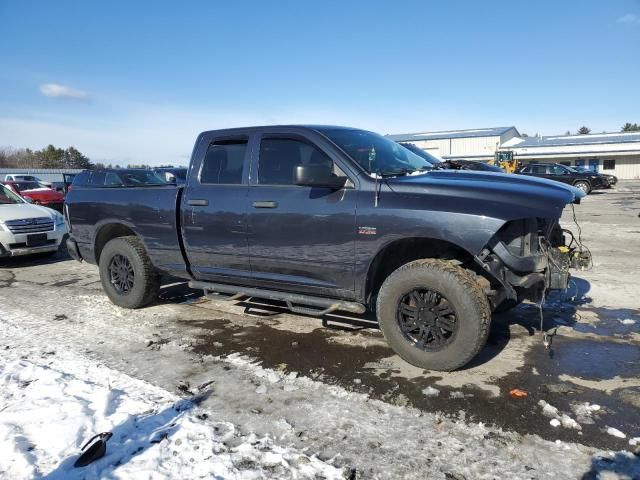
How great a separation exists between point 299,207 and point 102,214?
2.92 metres

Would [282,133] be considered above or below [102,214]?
above

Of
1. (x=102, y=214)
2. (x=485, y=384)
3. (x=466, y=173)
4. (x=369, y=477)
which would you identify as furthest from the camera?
(x=102, y=214)

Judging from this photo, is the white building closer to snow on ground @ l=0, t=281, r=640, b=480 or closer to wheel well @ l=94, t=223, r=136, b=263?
wheel well @ l=94, t=223, r=136, b=263

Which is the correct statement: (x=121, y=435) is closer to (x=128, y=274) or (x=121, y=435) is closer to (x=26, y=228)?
(x=128, y=274)

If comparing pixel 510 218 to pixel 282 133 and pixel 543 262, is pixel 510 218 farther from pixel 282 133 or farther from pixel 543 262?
pixel 282 133

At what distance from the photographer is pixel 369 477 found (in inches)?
96.5

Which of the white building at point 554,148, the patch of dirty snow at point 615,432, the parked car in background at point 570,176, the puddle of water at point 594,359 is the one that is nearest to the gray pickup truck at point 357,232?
the puddle of water at point 594,359

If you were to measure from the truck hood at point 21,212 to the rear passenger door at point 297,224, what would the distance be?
21.5 ft

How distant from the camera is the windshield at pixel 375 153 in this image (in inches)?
163

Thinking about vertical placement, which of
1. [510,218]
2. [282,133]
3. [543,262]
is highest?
[282,133]

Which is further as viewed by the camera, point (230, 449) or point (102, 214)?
point (102, 214)

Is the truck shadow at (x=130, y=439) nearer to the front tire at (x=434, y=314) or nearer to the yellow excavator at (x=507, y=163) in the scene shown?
the front tire at (x=434, y=314)

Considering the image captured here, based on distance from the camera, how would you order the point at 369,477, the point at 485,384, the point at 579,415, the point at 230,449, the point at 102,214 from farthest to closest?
1. the point at 102,214
2. the point at 485,384
3. the point at 579,415
4. the point at 230,449
5. the point at 369,477

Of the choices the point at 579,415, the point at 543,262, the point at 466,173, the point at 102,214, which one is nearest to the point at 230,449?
the point at 579,415
